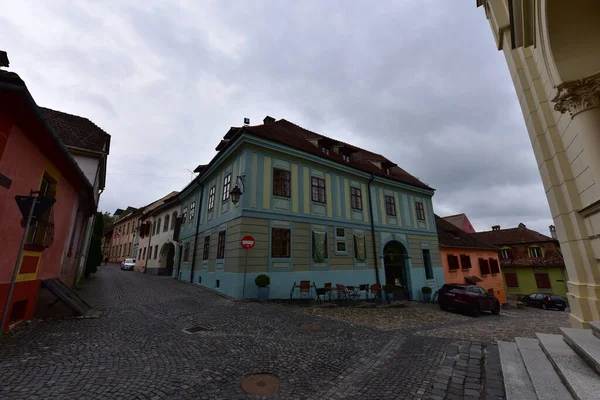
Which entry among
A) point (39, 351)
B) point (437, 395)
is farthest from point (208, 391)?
point (39, 351)

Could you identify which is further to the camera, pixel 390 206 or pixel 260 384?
pixel 390 206

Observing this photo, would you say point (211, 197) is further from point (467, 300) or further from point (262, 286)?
point (467, 300)

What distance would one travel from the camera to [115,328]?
643 centimetres

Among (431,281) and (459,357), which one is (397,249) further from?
(459,357)

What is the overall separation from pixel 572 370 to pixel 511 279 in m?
39.1

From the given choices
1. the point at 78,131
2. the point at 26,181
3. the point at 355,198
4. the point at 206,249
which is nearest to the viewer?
the point at 26,181

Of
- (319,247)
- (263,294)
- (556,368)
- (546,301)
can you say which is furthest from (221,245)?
(546,301)

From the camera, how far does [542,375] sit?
3547 millimetres

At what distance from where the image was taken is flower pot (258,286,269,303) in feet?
39.0

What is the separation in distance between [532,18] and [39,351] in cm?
1153

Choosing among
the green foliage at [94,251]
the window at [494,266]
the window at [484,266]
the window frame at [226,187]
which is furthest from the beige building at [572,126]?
the green foliage at [94,251]

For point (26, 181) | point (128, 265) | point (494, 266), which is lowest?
point (494, 266)

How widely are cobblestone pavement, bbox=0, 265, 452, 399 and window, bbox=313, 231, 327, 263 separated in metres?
6.80

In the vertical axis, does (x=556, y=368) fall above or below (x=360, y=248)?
below
